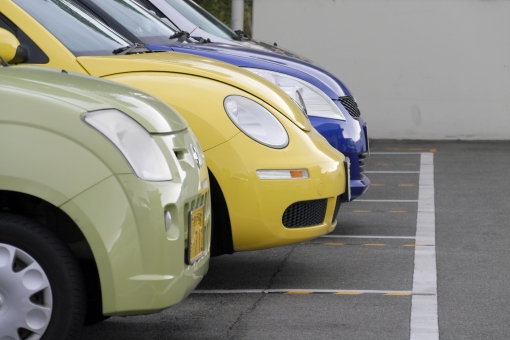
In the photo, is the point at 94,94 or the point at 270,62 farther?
the point at 270,62

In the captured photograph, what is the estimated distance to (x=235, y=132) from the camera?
4.90 m

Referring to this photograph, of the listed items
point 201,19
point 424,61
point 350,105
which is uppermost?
point 201,19

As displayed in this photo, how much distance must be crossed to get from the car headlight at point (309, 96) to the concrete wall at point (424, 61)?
7.60 metres

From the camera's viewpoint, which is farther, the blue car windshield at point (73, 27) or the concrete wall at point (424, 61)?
the concrete wall at point (424, 61)

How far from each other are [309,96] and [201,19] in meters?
2.44

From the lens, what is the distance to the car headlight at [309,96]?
682cm

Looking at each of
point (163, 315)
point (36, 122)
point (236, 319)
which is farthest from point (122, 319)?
point (36, 122)

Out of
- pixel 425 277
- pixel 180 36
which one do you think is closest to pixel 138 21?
pixel 180 36

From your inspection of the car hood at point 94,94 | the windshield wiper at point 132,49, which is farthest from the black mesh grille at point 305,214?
the windshield wiper at point 132,49

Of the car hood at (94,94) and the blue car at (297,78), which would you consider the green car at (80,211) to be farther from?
the blue car at (297,78)

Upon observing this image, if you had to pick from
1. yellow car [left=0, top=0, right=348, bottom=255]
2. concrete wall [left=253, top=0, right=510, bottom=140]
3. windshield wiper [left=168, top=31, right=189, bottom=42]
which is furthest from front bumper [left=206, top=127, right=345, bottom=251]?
concrete wall [left=253, top=0, right=510, bottom=140]

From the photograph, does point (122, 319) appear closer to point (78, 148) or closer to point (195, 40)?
point (78, 148)

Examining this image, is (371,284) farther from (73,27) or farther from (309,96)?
(73,27)

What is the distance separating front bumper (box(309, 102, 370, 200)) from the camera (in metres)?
6.79
